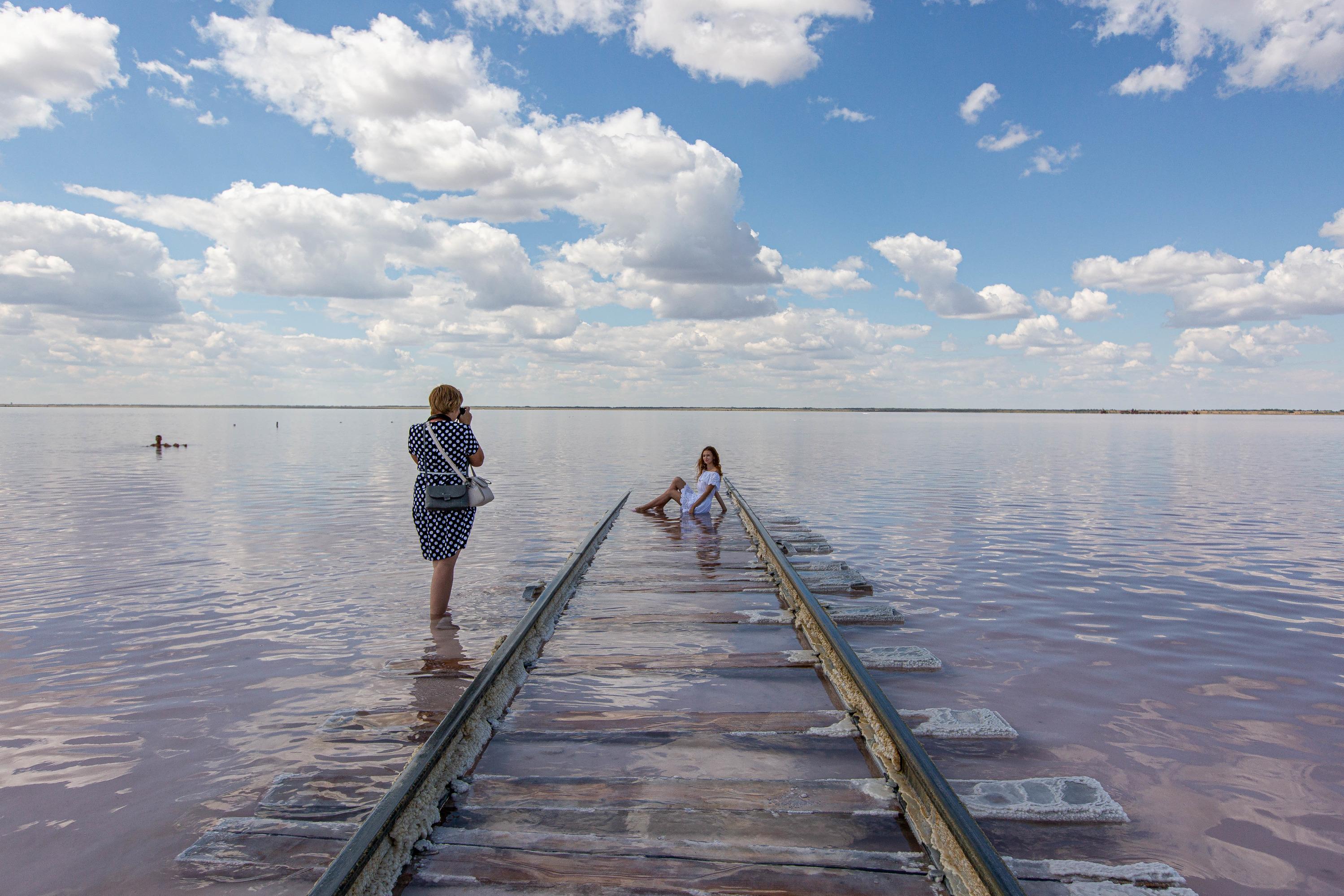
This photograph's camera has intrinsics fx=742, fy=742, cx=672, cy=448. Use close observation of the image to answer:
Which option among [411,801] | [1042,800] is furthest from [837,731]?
[411,801]

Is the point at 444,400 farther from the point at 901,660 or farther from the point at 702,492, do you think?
the point at 702,492

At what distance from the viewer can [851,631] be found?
7.25 meters

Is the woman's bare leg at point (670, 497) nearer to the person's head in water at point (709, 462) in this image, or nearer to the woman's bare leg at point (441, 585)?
the person's head in water at point (709, 462)

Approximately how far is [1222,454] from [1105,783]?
40.5 metres

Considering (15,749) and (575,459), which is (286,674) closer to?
(15,749)

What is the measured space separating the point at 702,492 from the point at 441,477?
8.19 metres

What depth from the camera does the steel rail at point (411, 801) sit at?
2693 mm

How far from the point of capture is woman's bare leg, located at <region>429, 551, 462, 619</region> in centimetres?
708

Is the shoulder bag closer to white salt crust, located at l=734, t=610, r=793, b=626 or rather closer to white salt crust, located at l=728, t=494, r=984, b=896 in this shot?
white salt crust, located at l=734, t=610, r=793, b=626

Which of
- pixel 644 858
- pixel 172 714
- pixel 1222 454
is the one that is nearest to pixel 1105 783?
pixel 644 858

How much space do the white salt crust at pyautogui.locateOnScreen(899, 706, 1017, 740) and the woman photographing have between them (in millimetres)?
3900

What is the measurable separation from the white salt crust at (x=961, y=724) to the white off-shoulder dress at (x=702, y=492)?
9.31m

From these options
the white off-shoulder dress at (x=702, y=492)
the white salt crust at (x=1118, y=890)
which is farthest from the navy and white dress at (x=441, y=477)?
the white off-shoulder dress at (x=702, y=492)

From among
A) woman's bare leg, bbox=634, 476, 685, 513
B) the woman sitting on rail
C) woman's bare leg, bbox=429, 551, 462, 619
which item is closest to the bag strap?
woman's bare leg, bbox=429, 551, 462, 619
